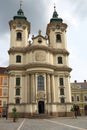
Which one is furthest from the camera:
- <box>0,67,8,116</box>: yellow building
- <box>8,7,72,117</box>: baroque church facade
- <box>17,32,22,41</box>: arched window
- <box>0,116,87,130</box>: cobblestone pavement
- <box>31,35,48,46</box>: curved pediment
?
<box>0,67,8,116</box>: yellow building

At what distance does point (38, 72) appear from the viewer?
49.2m

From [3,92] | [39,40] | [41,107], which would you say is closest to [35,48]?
[39,40]

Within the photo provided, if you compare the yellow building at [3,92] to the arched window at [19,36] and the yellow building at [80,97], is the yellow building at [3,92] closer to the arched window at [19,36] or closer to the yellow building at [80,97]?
the arched window at [19,36]

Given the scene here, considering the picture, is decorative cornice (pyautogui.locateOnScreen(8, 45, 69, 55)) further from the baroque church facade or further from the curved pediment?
the curved pediment

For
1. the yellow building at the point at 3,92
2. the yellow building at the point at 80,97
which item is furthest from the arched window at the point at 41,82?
the yellow building at the point at 80,97

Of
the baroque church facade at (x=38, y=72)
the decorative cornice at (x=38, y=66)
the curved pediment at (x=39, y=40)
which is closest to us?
the baroque church facade at (x=38, y=72)

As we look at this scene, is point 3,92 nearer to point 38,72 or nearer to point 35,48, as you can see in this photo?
point 38,72

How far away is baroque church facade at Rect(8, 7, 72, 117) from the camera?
48.2 meters

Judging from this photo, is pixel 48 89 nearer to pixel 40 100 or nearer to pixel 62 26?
pixel 40 100

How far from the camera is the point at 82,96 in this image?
6675 centimetres

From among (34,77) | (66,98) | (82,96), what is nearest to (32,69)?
(34,77)

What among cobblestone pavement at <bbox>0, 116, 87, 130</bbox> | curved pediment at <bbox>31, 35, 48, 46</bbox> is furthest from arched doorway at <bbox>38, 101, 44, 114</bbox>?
cobblestone pavement at <bbox>0, 116, 87, 130</bbox>

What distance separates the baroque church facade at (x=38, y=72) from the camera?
48250 mm

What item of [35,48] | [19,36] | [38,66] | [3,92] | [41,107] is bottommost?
[41,107]
